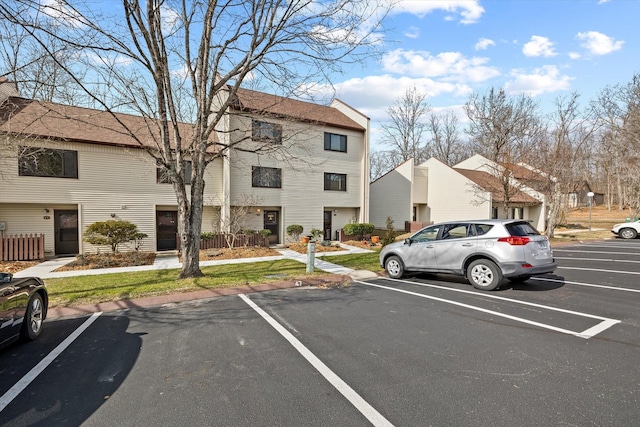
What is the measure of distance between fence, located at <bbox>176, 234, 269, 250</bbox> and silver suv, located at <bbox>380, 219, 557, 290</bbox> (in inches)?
385

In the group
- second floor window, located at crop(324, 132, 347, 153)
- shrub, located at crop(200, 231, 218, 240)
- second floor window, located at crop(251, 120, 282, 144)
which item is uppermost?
second floor window, located at crop(324, 132, 347, 153)

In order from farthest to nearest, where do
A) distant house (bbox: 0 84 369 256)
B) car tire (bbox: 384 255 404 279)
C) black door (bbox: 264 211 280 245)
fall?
black door (bbox: 264 211 280 245) < distant house (bbox: 0 84 369 256) < car tire (bbox: 384 255 404 279)

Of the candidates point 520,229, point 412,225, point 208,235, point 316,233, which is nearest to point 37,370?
point 520,229

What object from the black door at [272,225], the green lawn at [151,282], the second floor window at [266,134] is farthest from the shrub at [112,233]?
the second floor window at [266,134]

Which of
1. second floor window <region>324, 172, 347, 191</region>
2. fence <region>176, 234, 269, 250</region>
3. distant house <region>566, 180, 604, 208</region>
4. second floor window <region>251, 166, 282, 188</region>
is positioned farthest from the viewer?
distant house <region>566, 180, 604, 208</region>

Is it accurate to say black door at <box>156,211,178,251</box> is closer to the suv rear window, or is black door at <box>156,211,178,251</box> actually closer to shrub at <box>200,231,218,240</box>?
shrub at <box>200,231,218,240</box>

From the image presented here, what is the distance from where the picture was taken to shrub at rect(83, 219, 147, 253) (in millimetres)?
13500

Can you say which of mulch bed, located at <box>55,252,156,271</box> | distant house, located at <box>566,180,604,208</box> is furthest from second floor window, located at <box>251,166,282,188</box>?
distant house, located at <box>566,180,604,208</box>

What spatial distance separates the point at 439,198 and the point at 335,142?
1071cm

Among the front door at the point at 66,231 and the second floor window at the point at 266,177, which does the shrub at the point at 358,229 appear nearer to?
the second floor window at the point at 266,177

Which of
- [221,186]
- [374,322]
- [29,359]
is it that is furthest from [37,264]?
[374,322]

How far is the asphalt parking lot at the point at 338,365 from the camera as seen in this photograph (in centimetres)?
287

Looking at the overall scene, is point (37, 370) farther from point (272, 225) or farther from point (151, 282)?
point (272, 225)

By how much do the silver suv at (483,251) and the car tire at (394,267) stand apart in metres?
0.22
